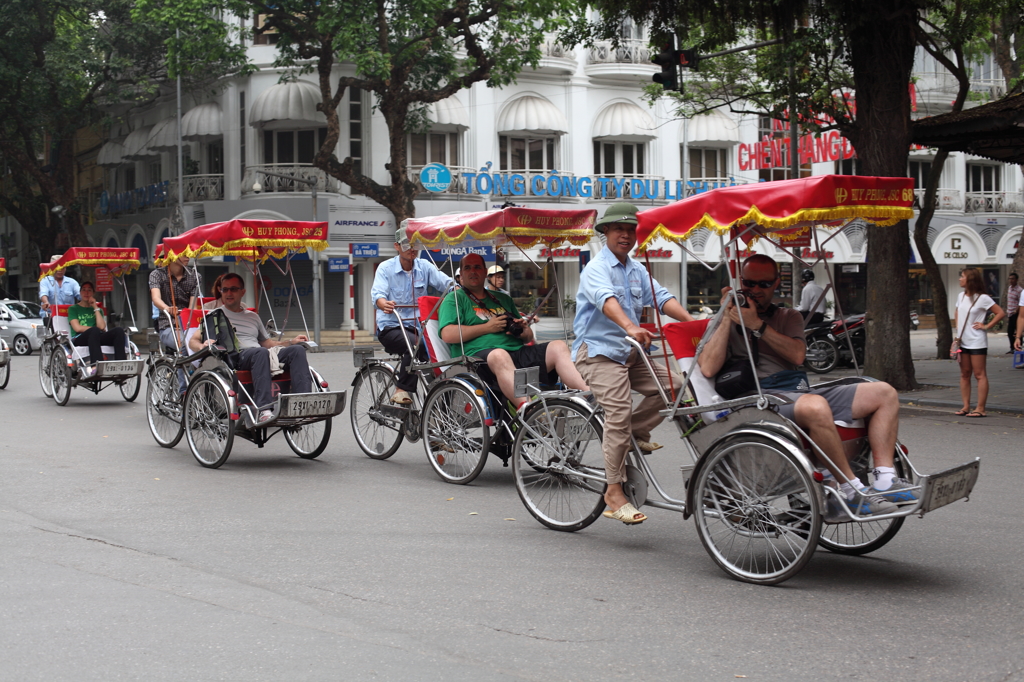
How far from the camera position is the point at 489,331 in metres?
8.41

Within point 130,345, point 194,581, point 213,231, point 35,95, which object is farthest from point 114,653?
point 35,95

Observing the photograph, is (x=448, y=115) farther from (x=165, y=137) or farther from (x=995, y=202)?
(x=995, y=202)

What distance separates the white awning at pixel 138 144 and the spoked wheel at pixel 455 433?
33762 millimetres

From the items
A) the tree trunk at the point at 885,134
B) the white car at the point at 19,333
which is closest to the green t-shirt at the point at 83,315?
the tree trunk at the point at 885,134

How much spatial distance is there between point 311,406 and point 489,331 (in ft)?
5.75

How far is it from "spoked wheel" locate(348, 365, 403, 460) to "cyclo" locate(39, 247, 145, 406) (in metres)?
5.66

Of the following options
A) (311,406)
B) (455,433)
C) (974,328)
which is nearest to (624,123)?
(974,328)

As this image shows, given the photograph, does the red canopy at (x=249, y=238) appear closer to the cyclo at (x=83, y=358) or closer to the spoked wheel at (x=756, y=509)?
the cyclo at (x=83, y=358)

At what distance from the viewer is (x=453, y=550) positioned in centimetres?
626

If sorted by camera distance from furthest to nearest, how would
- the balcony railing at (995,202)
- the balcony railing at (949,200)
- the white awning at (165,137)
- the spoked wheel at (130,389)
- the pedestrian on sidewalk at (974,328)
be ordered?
the balcony railing at (995,202), the balcony railing at (949,200), the white awning at (165,137), the spoked wheel at (130,389), the pedestrian on sidewalk at (974,328)

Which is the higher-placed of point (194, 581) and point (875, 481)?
point (875, 481)

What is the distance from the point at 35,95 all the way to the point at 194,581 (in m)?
34.8

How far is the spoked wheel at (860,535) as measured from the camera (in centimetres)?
576

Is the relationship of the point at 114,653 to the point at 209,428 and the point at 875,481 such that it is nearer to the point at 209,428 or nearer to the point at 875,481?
the point at 875,481
